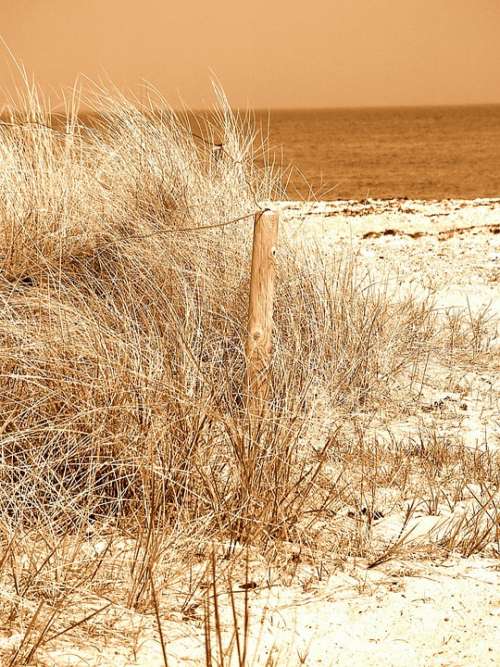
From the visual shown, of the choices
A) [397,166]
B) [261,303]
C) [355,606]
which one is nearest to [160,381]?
[261,303]

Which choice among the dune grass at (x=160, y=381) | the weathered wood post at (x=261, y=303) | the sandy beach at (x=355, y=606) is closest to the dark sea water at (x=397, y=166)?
the dune grass at (x=160, y=381)

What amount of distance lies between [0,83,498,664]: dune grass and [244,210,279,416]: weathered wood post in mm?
130

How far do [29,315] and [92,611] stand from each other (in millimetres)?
1605

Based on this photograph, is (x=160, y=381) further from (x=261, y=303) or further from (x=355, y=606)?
(x=355, y=606)

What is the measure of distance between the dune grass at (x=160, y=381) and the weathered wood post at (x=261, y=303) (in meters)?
0.13

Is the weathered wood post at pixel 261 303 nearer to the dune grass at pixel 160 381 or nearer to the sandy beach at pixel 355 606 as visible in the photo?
the dune grass at pixel 160 381

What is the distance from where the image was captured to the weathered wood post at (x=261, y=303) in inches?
132

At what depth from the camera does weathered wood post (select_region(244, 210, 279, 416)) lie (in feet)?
11.0

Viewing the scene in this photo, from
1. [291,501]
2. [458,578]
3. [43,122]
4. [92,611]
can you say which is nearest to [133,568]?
[92,611]

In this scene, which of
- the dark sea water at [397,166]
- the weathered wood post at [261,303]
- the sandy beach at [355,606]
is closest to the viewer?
the sandy beach at [355,606]

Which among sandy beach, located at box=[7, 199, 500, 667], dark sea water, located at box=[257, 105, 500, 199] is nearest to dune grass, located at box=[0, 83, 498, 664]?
sandy beach, located at box=[7, 199, 500, 667]

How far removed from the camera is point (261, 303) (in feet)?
11.2

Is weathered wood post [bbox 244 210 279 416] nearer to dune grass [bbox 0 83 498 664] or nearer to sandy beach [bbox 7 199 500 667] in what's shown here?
dune grass [bbox 0 83 498 664]

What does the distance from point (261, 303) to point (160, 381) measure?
0.62 meters
